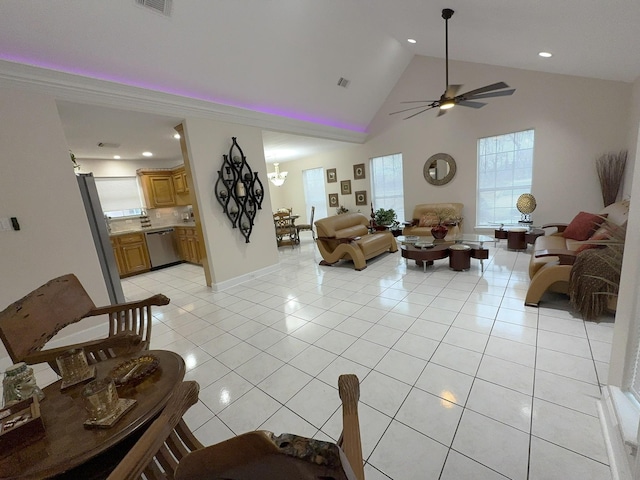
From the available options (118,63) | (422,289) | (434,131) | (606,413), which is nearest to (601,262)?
(606,413)

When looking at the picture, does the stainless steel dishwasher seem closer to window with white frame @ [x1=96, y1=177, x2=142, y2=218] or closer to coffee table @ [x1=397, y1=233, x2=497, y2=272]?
window with white frame @ [x1=96, y1=177, x2=142, y2=218]

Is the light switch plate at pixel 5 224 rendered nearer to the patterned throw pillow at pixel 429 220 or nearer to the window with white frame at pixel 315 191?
the patterned throw pillow at pixel 429 220

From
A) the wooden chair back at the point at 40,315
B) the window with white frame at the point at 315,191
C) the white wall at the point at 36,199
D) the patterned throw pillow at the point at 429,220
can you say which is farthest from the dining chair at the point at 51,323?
the window with white frame at the point at 315,191

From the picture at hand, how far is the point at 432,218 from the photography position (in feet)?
18.6

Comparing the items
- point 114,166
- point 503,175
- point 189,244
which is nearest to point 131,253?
point 189,244

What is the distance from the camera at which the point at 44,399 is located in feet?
3.43

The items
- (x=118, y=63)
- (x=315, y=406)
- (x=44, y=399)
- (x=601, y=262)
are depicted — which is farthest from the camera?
(x=118, y=63)

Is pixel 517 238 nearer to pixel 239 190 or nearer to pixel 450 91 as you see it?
pixel 450 91

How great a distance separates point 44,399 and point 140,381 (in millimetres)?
357

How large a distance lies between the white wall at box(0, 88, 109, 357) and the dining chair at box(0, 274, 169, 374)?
1.69 meters

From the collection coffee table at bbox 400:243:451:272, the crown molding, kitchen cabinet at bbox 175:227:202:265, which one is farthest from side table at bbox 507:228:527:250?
kitchen cabinet at bbox 175:227:202:265

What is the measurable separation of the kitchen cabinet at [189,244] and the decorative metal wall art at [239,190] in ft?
5.71

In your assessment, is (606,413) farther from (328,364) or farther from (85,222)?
(85,222)

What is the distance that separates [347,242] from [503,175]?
11.9 feet
